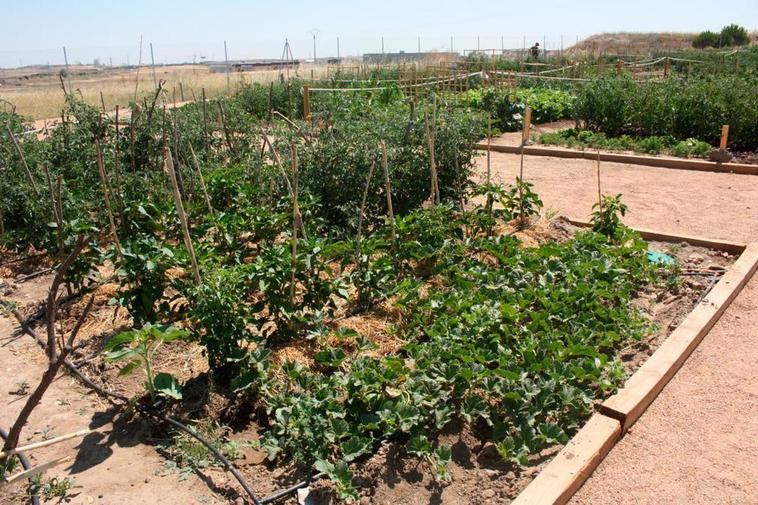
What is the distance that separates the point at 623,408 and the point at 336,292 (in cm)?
180

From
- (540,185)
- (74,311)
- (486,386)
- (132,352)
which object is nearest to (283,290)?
(132,352)

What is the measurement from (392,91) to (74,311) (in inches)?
484

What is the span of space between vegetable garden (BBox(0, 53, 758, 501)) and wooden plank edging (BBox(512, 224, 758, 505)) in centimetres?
12

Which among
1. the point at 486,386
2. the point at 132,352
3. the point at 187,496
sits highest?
the point at 132,352

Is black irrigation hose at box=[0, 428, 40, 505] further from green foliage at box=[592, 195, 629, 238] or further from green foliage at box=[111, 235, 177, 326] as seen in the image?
green foliage at box=[592, 195, 629, 238]

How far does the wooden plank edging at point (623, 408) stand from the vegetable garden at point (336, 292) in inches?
4.6

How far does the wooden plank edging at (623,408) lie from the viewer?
114 inches

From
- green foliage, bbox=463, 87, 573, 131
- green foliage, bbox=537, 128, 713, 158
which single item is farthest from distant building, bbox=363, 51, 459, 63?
green foliage, bbox=537, 128, 713, 158

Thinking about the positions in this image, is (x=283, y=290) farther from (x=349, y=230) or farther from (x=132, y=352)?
(x=349, y=230)

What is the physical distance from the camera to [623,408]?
3.40 meters

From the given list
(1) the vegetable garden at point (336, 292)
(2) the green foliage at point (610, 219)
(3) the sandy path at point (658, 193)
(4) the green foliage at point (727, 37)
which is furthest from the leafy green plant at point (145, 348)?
(4) the green foliage at point (727, 37)

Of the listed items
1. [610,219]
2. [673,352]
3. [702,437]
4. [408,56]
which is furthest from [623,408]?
[408,56]

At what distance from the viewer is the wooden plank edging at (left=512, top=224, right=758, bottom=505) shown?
2889mm

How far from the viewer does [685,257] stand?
233 inches
